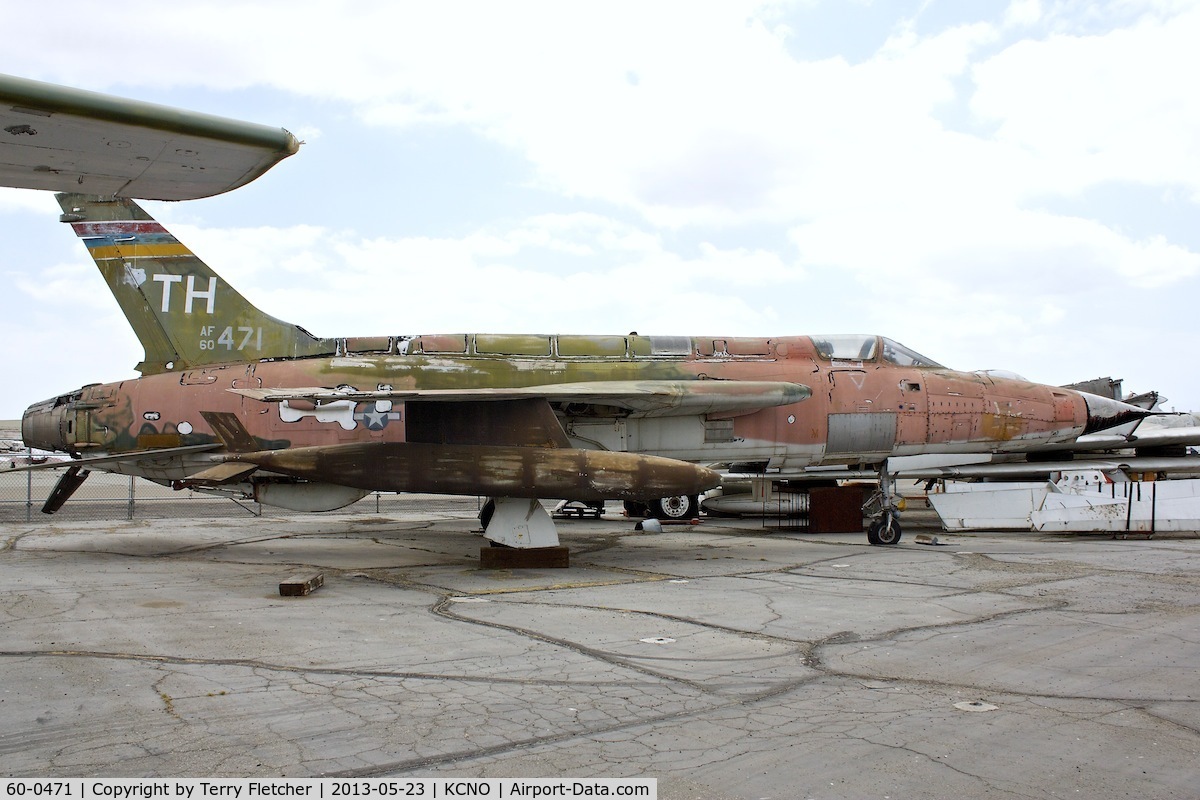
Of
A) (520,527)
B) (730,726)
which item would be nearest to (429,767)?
(730,726)

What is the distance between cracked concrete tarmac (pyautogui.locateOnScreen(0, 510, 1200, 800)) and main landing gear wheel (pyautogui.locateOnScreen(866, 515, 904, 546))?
9.08 feet

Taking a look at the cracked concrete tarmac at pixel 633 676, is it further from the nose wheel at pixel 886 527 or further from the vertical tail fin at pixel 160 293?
the vertical tail fin at pixel 160 293

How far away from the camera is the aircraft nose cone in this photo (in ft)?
45.3

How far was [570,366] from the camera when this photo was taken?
1245 cm

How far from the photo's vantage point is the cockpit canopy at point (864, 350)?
13234mm

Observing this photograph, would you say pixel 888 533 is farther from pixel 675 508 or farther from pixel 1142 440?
pixel 1142 440

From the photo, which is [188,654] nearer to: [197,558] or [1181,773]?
[1181,773]

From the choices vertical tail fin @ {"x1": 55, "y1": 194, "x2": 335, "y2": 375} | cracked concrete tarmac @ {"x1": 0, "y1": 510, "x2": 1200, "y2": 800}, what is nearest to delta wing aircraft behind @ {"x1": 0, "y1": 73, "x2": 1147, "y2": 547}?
vertical tail fin @ {"x1": 55, "y1": 194, "x2": 335, "y2": 375}

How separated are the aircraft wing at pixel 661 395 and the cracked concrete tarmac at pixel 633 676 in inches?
81.5

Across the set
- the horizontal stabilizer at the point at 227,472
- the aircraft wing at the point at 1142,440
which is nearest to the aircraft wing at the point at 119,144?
the horizontal stabilizer at the point at 227,472

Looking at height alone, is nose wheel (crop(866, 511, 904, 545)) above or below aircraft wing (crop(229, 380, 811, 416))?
below

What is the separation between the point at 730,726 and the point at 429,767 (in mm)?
1477

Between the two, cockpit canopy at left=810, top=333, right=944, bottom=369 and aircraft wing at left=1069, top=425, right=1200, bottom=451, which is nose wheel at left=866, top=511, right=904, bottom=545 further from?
aircraft wing at left=1069, top=425, right=1200, bottom=451

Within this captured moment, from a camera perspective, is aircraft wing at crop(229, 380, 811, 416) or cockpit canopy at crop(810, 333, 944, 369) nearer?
aircraft wing at crop(229, 380, 811, 416)
